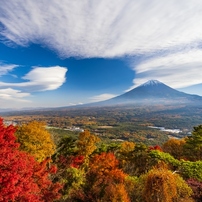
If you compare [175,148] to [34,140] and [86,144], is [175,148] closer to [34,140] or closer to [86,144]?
[86,144]

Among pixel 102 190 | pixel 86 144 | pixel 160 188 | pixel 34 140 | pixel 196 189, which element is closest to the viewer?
pixel 160 188

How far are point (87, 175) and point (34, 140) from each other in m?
6.33

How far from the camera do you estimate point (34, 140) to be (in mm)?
17703

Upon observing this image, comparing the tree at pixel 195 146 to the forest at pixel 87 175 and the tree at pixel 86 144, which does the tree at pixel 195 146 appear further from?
the tree at pixel 86 144

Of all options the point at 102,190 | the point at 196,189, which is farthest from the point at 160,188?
the point at 196,189

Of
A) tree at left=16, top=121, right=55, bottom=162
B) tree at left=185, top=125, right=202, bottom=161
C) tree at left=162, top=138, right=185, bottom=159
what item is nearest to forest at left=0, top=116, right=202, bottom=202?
tree at left=16, top=121, right=55, bottom=162

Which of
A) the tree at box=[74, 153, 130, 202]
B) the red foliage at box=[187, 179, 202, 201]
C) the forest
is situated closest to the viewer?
the forest

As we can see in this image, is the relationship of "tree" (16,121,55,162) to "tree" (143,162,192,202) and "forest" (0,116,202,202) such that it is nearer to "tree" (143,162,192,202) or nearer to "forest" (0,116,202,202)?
"forest" (0,116,202,202)

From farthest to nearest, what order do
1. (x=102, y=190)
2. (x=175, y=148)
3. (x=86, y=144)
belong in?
(x=175, y=148) < (x=86, y=144) < (x=102, y=190)

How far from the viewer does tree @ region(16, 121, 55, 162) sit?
17281 millimetres

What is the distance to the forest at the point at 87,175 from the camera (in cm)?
1030

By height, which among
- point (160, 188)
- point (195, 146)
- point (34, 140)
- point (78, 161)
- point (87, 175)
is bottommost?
point (195, 146)

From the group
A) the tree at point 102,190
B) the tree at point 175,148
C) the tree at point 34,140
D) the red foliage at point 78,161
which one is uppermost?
the tree at point 34,140

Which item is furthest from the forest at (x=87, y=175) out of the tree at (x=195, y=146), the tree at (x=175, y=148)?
Result: the tree at (x=175, y=148)
